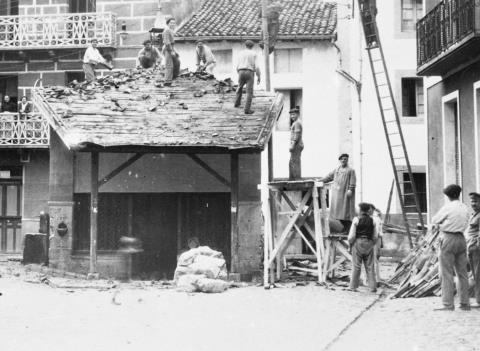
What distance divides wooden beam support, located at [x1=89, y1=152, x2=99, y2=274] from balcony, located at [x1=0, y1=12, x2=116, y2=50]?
12.1 metres

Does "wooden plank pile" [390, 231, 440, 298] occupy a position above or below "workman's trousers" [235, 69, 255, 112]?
below

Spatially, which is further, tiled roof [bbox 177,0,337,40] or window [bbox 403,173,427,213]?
tiled roof [bbox 177,0,337,40]

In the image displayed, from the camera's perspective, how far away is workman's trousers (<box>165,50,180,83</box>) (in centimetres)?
2111

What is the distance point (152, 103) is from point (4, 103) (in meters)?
12.6

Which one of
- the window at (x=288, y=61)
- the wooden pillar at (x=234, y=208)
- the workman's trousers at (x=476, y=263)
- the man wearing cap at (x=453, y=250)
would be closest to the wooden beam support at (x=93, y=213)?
the wooden pillar at (x=234, y=208)

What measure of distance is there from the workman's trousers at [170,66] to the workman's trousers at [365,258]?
25.7ft

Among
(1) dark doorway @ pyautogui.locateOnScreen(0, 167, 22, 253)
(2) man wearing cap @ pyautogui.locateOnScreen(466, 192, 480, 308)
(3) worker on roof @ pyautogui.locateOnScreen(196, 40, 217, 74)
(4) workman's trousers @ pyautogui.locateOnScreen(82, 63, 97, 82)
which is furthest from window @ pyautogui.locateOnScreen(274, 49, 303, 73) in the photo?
(2) man wearing cap @ pyautogui.locateOnScreen(466, 192, 480, 308)

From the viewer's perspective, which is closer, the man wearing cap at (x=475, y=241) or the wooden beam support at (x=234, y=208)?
the man wearing cap at (x=475, y=241)

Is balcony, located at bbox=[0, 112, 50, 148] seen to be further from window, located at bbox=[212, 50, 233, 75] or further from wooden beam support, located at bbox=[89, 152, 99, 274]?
wooden beam support, located at bbox=[89, 152, 99, 274]

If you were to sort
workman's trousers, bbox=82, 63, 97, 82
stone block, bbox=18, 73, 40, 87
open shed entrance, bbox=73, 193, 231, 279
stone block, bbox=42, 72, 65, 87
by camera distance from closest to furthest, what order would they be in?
open shed entrance, bbox=73, 193, 231, 279, workman's trousers, bbox=82, 63, 97, 82, stone block, bbox=42, 72, 65, 87, stone block, bbox=18, 73, 40, 87

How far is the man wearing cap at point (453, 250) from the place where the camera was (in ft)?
40.8

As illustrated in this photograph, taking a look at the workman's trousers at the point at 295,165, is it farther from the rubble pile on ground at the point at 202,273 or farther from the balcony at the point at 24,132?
the balcony at the point at 24,132

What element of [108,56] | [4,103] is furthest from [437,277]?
[4,103]

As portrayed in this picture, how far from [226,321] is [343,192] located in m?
6.05
